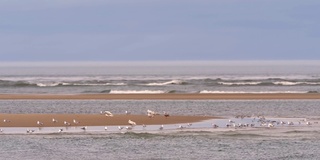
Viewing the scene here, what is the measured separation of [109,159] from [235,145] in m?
4.32

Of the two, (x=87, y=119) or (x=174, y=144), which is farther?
(x=87, y=119)

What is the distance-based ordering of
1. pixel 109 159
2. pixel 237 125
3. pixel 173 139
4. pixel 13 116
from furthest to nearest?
1. pixel 13 116
2. pixel 237 125
3. pixel 173 139
4. pixel 109 159

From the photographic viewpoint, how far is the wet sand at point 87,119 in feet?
89.0

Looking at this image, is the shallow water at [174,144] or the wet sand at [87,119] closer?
the shallow water at [174,144]

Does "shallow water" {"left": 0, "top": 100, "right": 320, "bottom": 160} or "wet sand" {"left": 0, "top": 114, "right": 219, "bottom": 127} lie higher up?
"wet sand" {"left": 0, "top": 114, "right": 219, "bottom": 127}

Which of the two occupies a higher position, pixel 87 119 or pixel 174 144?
pixel 87 119

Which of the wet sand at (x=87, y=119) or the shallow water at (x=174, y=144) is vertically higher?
the wet sand at (x=87, y=119)

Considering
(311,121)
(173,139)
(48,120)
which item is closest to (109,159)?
(173,139)

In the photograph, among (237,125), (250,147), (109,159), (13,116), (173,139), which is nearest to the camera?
(109,159)

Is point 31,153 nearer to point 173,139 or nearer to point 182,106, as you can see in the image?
point 173,139

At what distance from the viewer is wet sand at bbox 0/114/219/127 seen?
27141 mm

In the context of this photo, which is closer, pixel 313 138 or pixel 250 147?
pixel 250 147

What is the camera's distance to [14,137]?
23.4 m

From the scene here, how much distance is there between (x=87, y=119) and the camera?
1123 inches
